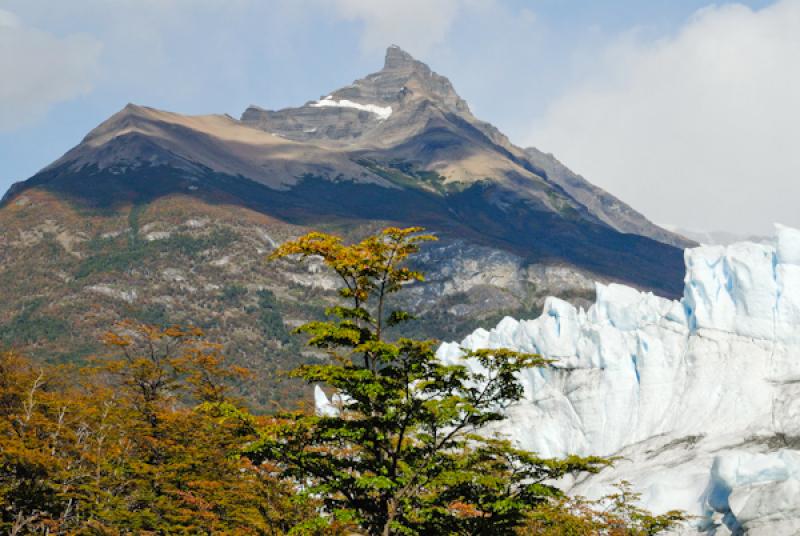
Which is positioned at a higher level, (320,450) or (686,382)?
(686,382)

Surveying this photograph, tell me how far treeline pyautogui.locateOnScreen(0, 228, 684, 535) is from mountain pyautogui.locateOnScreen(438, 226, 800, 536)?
27.0 meters

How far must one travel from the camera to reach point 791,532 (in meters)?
36.2

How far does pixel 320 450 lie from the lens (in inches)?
924

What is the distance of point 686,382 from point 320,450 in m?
52.4

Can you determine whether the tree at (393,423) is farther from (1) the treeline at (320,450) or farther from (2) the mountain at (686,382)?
(2) the mountain at (686,382)

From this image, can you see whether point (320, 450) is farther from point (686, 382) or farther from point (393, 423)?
point (686, 382)

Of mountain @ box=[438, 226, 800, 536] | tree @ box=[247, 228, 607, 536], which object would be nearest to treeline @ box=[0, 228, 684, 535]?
tree @ box=[247, 228, 607, 536]

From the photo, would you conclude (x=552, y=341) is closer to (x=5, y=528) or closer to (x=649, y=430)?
(x=649, y=430)

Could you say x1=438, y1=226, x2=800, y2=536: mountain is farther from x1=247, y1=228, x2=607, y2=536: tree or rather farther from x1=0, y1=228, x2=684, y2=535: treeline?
x1=247, y1=228, x2=607, y2=536: tree

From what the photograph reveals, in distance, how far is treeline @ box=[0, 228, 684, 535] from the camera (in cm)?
1739

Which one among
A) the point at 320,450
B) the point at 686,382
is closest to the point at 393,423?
the point at 320,450

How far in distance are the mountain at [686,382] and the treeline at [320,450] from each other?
27.0 meters

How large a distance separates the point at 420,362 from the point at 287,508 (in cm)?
1154

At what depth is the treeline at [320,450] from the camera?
17391 mm
